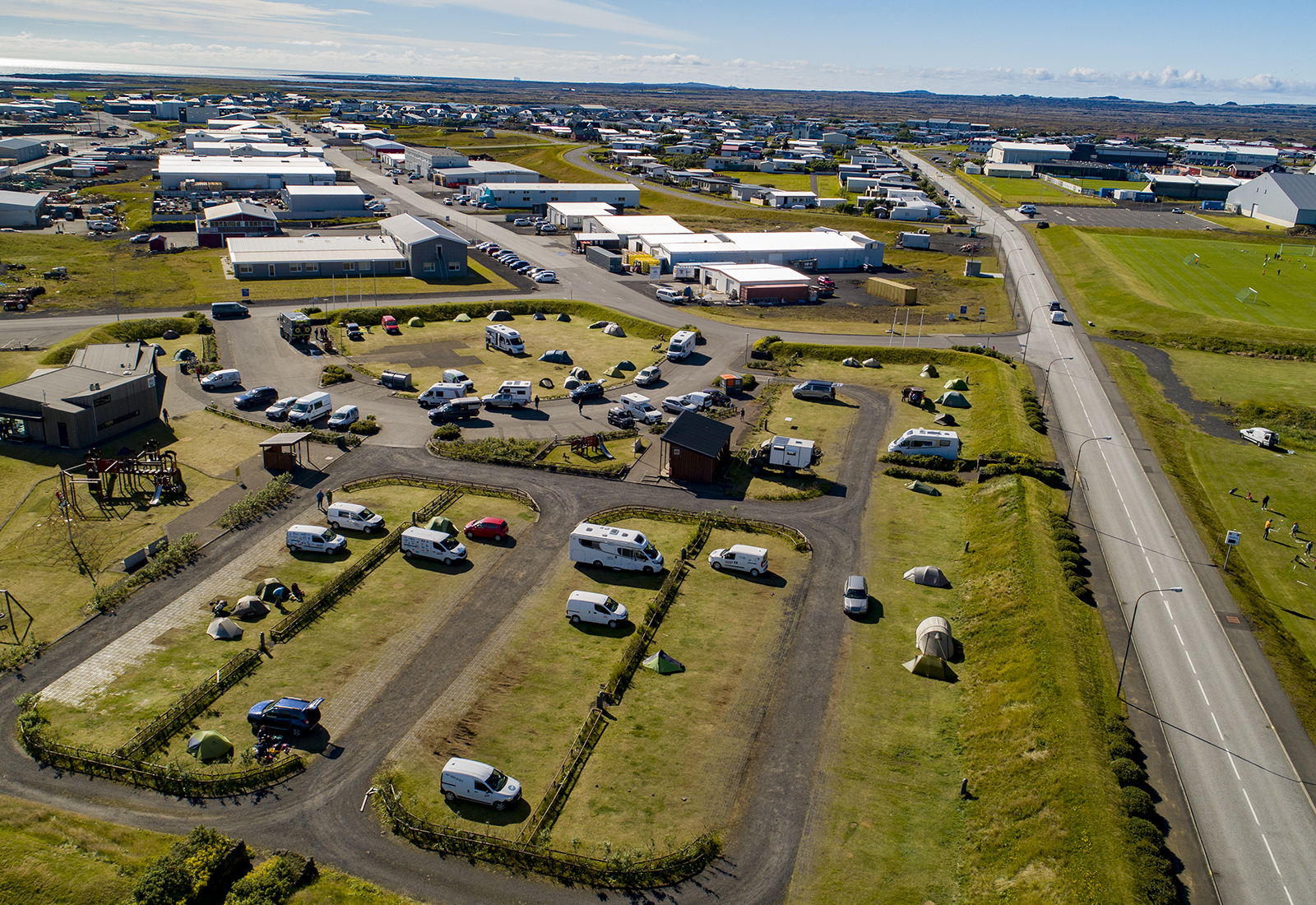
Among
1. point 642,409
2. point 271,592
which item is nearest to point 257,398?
point 271,592

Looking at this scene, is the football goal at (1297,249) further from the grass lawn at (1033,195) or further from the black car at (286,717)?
the black car at (286,717)

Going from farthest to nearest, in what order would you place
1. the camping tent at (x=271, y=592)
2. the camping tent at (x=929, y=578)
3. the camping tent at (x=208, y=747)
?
the camping tent at (x=929, y=578) < the camping tent at (x=271, y=592) < the camping tent at (x=208, y=747)

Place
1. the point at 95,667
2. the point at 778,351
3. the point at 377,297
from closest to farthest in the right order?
the point at 95,667
the point at 778,351
the point at 377,297

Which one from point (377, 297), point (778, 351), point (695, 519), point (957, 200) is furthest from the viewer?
point (957, 200)

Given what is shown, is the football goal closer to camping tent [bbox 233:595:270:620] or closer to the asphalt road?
the asphalt road

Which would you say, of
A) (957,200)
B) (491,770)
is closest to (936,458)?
(491,770)

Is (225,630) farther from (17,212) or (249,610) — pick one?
(17,212)

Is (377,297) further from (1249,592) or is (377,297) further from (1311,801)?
(1311,801)

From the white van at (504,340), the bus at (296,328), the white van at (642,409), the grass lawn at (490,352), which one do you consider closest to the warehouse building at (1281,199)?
the grass lawn at (490,352)
